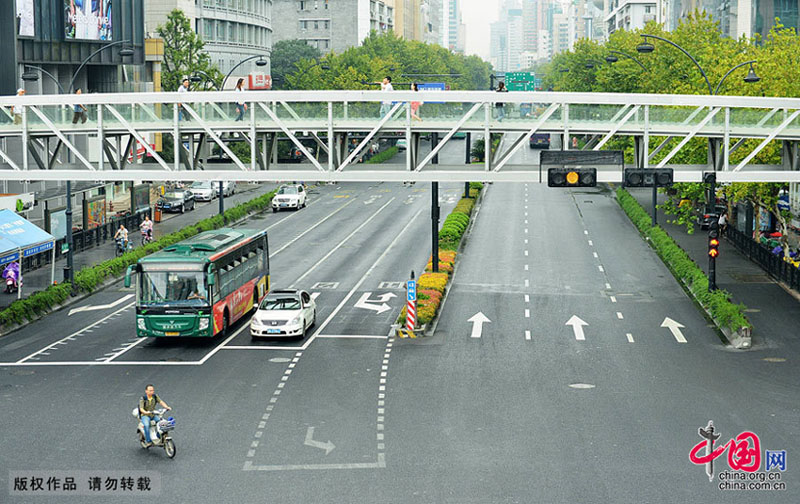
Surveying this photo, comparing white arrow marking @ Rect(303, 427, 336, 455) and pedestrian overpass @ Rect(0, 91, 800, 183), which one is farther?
pedestrian overpass @ Rect(0, 91, 800, 183)

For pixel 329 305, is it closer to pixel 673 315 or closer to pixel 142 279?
pixel 142 279

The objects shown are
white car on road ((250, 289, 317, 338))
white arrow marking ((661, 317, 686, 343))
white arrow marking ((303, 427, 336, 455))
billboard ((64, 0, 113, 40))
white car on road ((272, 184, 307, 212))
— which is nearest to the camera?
white arrow marking ((303, 427, 336, 455))

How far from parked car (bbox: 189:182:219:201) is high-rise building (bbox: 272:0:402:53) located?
111m

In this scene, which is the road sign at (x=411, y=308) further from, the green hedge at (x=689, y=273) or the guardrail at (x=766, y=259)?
the guardrail at (x=766, y=259)

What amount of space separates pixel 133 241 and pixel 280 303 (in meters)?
28.1

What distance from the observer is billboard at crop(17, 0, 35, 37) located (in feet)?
222

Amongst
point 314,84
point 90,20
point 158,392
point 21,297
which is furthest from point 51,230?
point 314,84

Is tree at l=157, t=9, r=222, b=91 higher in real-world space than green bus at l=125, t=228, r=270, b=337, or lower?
higher

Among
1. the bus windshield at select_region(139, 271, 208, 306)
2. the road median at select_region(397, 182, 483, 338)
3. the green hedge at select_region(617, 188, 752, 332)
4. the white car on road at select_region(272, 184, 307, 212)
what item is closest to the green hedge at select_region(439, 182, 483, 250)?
the road median at select_region(397, 182, 483, 338)

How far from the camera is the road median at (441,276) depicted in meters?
39.7

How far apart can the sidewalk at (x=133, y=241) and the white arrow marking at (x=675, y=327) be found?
2555cm

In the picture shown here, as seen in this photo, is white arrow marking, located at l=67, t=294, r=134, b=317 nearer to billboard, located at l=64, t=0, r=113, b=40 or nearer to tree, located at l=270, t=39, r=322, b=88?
billboard, located at l=64, t=0, r=113, b=40

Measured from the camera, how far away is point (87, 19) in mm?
75812

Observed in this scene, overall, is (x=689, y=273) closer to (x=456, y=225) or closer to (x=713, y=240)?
(x=713, y=240)
